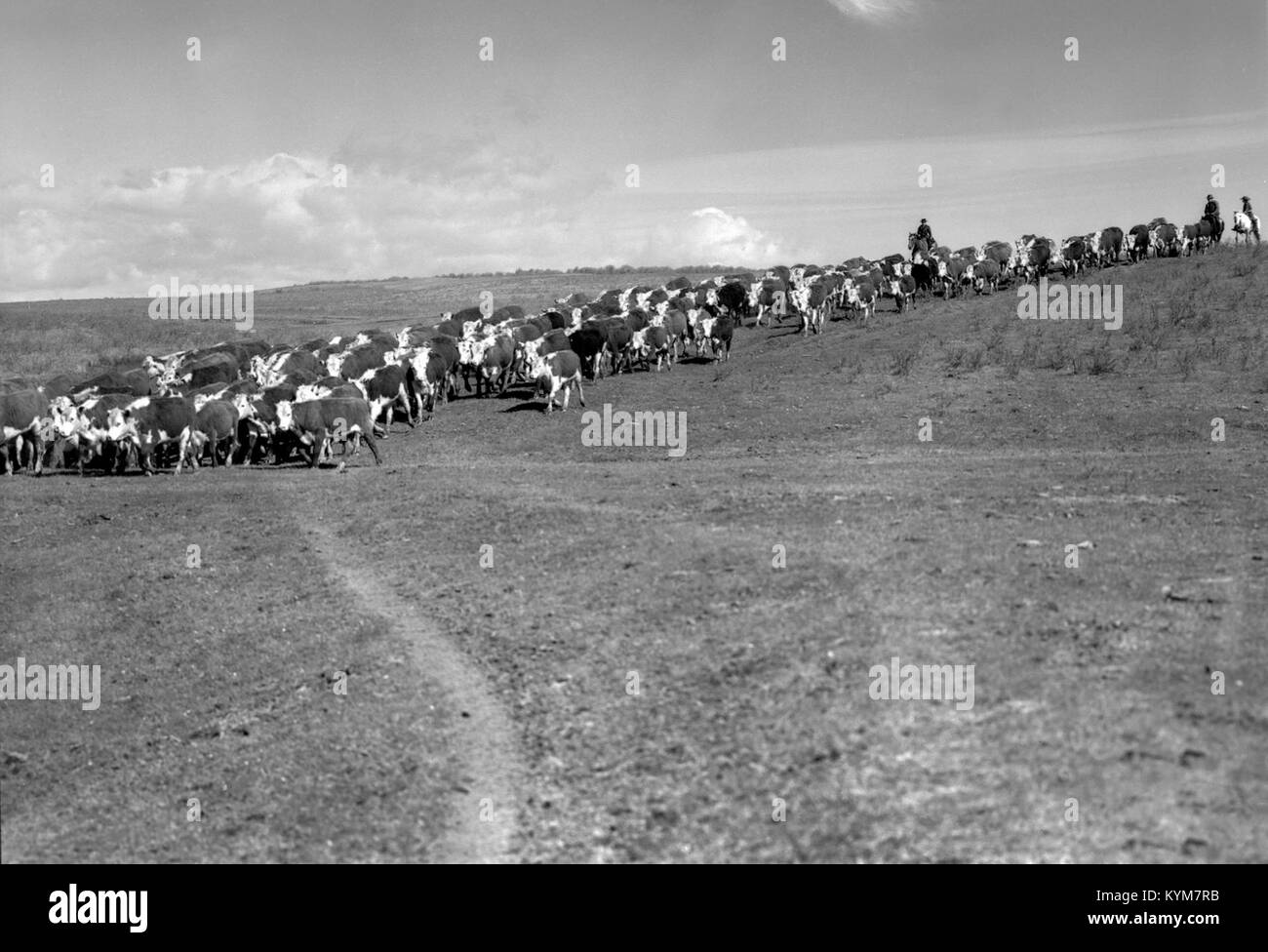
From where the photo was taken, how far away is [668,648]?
13359mm

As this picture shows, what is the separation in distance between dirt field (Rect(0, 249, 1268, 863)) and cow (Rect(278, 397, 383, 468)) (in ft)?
3.18

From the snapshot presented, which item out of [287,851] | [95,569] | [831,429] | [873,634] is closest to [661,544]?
[873,634]

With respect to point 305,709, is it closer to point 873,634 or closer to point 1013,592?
point 873,634

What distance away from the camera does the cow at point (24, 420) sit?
2703cm

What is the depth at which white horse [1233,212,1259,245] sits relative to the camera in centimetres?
5381

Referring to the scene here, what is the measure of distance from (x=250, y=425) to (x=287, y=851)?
61.7 ft

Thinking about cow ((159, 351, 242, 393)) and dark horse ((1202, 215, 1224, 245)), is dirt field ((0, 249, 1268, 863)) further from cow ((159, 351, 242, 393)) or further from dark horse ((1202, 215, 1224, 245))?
dark horse ((1202, 215, 1224, 245))

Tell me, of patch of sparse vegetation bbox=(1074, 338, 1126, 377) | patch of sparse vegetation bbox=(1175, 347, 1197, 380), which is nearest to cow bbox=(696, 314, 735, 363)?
patch of sparse vegetation bbox=(1074, 338, 1126, 377)

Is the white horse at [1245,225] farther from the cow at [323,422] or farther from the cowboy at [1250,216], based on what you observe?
the cow at [323,422]

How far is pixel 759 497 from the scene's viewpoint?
19938 mm

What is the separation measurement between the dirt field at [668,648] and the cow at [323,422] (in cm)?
97

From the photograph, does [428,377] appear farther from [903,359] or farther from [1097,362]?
[1097,362]
